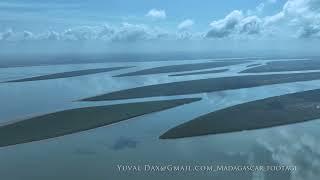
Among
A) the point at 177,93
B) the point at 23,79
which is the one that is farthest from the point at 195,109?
the point at 23,79

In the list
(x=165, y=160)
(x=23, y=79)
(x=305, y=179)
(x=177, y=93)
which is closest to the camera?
(x=305, y=179)

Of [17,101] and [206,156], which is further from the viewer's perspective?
[17,101]

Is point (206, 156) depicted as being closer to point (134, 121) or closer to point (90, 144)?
point (90, 144)

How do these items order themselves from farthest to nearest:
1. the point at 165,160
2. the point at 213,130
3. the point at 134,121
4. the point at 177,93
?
the point at 177,93
the point at 134,121
the point at 213,130
the point at 165,160

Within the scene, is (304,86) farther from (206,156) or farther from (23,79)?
(23,79)

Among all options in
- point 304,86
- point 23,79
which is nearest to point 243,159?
point 304,86

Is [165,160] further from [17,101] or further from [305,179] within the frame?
[17,101]

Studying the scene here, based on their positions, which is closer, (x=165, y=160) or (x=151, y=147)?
(x=165, y=160)

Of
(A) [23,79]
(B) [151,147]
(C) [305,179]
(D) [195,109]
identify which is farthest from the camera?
(A) [23,79]

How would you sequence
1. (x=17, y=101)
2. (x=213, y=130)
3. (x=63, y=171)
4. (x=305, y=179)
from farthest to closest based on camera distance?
(x=17, y=101) < (x=213, y=130) < (x=63, y=171) < (x=305, y=179)
